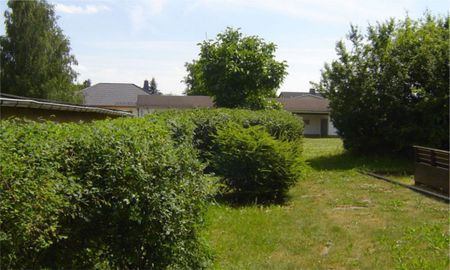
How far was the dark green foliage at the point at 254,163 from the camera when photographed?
8.92 m

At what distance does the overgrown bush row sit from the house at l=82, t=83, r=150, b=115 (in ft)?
154

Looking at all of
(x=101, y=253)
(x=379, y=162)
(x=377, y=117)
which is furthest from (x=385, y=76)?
(x=101, y=253)

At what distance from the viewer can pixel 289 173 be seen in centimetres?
912

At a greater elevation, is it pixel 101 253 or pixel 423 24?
pixel 423 24

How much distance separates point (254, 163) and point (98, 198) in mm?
5595

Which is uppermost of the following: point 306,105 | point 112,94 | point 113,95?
point 112,94

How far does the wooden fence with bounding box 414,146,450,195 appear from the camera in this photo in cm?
949

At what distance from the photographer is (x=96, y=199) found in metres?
3.51

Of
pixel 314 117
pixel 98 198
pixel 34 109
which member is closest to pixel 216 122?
pixel 34 109

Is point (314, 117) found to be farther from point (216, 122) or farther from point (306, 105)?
point (216, 122)

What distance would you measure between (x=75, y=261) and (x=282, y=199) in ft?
20.7

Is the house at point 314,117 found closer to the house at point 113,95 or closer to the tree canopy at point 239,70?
the house at point 113,95

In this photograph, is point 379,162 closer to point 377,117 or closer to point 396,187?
point 377,117

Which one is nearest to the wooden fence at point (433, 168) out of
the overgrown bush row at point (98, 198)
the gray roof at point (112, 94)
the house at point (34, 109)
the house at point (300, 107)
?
the overgrown bush row at point (98, 198)
